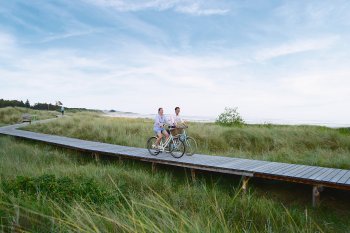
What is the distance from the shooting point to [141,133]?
16.0 metres

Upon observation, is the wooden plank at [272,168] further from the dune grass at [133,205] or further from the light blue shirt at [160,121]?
the light blue shirt at [160,121]

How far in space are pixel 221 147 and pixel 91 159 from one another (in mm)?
5103

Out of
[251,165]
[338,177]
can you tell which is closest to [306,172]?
[338,177]

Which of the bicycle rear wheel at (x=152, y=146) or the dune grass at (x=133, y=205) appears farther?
the bicycle rear wheel at (x=152, y=146)

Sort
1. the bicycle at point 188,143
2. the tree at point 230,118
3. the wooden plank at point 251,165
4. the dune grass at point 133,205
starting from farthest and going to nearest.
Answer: the tree at point 230,118 < the bicycle at point 188,143 < the wooden plank at point 251,165 < the dune grass at point 133,205

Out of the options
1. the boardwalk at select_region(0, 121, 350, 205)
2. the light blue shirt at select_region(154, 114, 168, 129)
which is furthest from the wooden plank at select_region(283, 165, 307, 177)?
the light blue shirt at select_region(154, 114, 168, 129)

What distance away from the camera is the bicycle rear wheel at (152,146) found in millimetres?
10188

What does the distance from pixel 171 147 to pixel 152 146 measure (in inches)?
26.5

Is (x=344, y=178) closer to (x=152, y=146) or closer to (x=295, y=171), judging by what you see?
(x=295, y=171)

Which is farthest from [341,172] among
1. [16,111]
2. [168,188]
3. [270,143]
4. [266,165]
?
[16,111]

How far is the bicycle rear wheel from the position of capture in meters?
10.2

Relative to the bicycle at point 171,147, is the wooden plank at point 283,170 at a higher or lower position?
lower

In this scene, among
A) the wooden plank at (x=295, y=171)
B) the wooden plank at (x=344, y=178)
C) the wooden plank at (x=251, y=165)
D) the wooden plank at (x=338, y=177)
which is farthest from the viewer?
the wooden plank at (x=251, y=165)

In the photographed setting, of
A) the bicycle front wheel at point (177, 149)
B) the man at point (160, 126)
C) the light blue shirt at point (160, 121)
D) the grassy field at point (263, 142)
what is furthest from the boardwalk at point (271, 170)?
the grassy field at point (263, 142)
